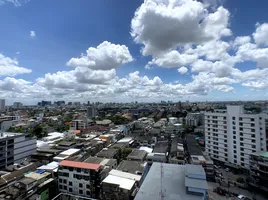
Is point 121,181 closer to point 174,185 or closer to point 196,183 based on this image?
point 174,185

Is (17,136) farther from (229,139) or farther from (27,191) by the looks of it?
(229,139)

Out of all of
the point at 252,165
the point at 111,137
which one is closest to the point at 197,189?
the point at 252,165

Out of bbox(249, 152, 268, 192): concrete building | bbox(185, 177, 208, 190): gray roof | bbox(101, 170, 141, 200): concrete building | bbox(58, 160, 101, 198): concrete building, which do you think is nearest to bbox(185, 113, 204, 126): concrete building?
bbox(249, 152, 268, 192): concrete building

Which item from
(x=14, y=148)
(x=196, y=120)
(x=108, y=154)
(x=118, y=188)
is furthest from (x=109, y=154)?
(x=196, y=120)

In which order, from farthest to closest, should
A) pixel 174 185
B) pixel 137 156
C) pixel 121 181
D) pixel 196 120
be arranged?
pixel 196 120 < pixel 137 156 < pixel 121 181 < pixel 174 185

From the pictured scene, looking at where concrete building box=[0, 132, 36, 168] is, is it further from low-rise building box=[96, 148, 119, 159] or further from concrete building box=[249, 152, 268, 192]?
concrete building box=[249, 152, 268, 192]

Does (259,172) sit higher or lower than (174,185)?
lower
